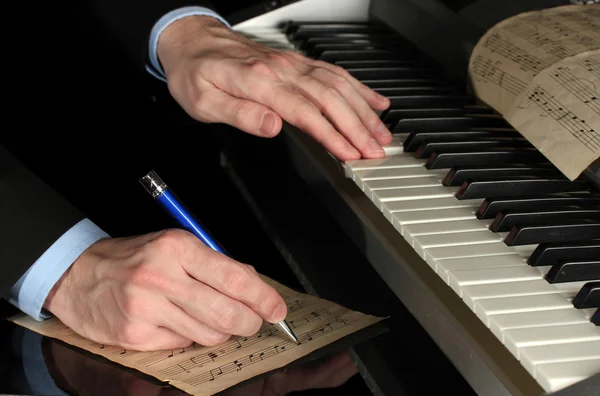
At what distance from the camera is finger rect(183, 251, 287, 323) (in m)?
1.00

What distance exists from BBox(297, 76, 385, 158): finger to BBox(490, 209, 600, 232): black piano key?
0.86 feet

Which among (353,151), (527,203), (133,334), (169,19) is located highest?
A: (169,19)

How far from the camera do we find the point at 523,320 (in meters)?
0.88

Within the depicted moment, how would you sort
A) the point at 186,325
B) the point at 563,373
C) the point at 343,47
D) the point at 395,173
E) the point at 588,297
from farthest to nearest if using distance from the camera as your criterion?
the point at 343,47
the point at 395,173
the point at 186,325
the point at 588,297
the point at 563,373

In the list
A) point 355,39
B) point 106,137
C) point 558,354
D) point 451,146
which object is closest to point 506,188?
point 451,146

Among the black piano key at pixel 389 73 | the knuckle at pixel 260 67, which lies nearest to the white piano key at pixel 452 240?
the knuckle at pixel 260 67

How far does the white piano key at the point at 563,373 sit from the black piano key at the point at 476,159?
0.44 metres

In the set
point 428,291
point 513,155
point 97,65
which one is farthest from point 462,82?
point 97,65

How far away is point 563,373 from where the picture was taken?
802mm

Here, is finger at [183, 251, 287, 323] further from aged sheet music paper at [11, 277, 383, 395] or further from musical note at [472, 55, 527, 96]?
musical note at [472, 55, 527, 96]

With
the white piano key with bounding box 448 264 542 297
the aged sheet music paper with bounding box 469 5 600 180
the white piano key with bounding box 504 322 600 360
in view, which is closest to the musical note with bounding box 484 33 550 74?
the aged sheet music paper with bounding box 469 5 600 180

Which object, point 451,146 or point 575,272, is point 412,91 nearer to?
point 451,146

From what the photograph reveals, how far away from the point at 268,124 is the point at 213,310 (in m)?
0.39

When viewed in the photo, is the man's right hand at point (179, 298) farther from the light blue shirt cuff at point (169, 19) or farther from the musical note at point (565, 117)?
the light blue shirt cuff at point (169, 19)
